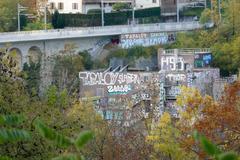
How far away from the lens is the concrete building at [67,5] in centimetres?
3825

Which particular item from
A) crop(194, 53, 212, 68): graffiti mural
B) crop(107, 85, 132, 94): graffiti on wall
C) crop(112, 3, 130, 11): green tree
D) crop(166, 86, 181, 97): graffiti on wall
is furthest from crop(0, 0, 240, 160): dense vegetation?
crop(112, 3, 130, 11): green tree

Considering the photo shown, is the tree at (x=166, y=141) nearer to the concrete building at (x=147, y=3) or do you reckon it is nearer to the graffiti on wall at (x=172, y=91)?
the graffiti on wall at (x=172, y=91)

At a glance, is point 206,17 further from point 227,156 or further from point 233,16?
point 227,156

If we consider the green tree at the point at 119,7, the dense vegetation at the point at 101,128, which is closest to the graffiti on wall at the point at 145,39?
the green tree at the point at 119,7

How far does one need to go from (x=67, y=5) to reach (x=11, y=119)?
34.6 m

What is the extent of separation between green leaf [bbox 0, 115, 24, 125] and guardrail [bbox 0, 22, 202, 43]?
25841mm

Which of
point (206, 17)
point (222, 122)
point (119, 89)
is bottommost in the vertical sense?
point (119, 89)

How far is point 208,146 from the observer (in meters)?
3.58

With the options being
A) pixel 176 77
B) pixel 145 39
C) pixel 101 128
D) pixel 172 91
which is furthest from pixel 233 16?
pixel 101 128

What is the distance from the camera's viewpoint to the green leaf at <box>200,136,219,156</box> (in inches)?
139

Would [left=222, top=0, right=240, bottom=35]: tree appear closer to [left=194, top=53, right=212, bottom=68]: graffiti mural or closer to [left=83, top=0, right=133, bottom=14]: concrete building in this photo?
[left=194, top=53, right=212, bottom=68]: graffiti mural

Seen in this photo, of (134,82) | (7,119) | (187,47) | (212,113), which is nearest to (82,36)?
(187,47)

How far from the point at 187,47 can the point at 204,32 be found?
51.2 inches

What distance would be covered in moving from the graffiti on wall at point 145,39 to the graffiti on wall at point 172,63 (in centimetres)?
509
